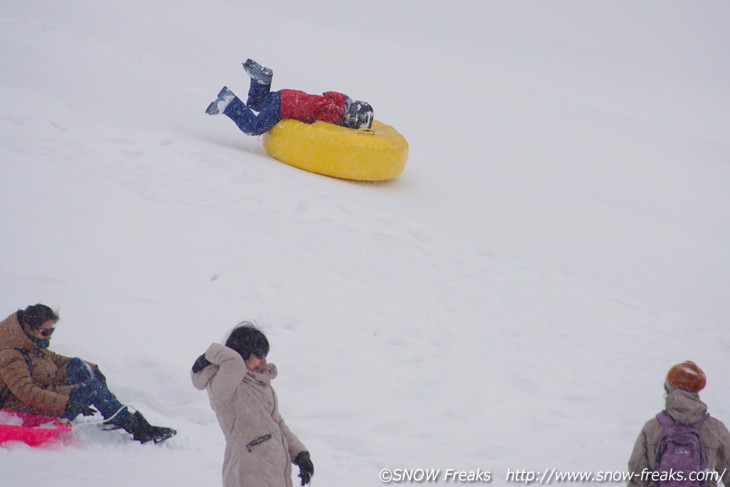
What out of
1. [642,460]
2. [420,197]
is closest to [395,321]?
[642,460]

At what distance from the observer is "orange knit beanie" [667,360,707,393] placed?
2760 millimetres

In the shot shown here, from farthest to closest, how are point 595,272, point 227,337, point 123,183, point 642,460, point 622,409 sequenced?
point 595,272 → point 123,183 → point 622,409 → point 642,460 → point 227,337

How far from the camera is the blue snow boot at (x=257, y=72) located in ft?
23.5

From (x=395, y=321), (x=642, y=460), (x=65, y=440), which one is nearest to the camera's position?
(x=642, y=460)

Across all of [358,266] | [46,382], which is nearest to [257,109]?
[358,266]

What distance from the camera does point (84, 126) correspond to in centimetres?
657

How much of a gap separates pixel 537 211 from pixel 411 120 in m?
3.23

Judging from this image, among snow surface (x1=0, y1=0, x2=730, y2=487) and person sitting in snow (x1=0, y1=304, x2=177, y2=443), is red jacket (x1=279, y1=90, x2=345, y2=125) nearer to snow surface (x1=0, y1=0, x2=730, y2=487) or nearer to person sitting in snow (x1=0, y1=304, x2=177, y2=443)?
snow surface (x1=0, y1=0, x2=730, y2=487)

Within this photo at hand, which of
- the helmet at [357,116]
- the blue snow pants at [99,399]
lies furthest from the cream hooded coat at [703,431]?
the helmet at [357,116]

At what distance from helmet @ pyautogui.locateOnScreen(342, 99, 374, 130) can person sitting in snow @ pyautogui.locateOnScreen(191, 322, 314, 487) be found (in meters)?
5.18

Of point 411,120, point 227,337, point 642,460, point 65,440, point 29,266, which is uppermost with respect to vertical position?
point 411,120

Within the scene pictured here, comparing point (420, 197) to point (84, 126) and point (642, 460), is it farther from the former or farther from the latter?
point (642, 460)

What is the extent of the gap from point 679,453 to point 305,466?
142 centimetres

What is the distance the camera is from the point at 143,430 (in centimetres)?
343
